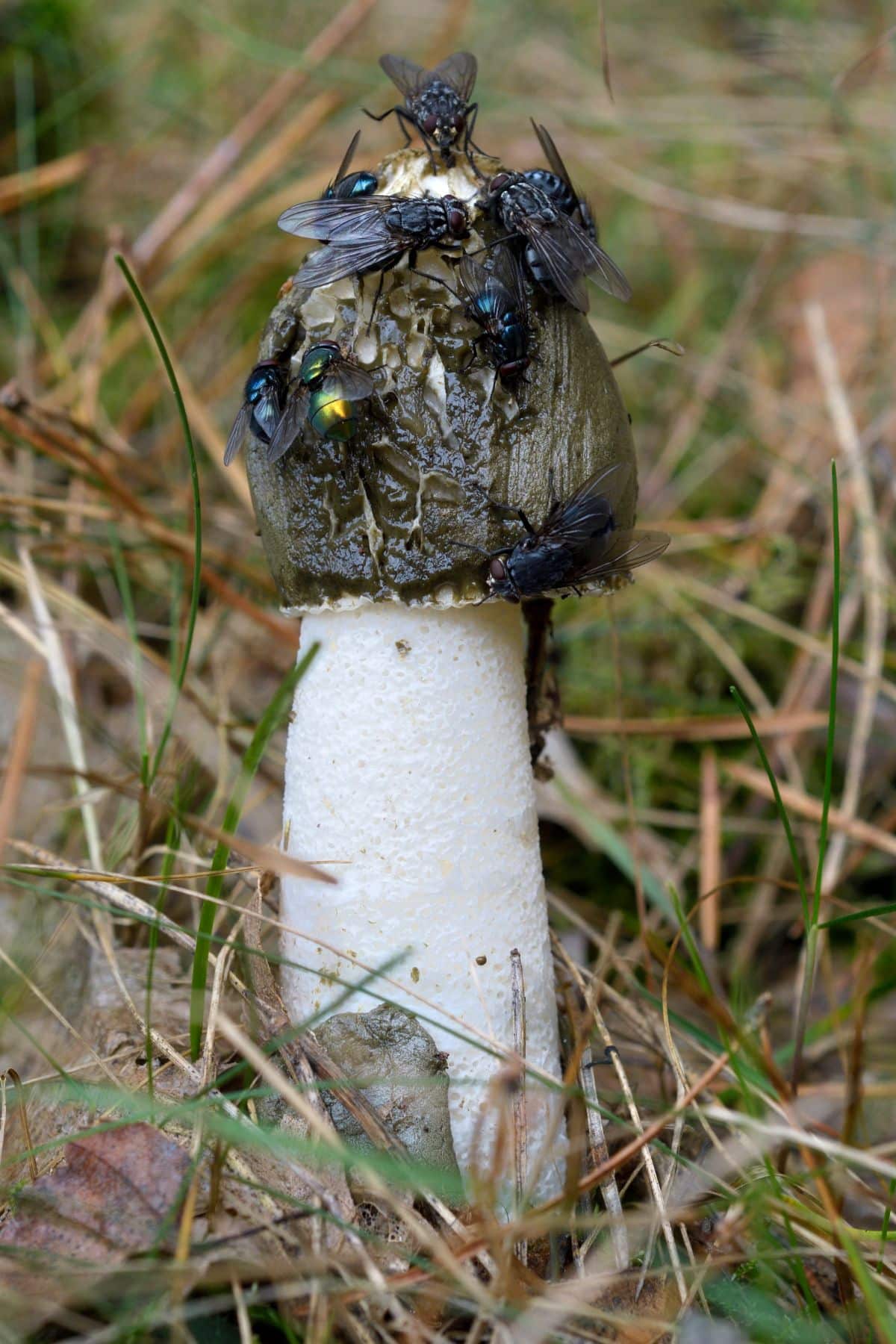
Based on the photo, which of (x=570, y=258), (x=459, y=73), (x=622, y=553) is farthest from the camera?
(x=459, y=73)

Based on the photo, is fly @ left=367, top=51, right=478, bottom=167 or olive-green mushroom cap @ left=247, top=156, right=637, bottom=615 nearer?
olive-green mushroom cap @ left=247, top=156, right=637, bottom=615

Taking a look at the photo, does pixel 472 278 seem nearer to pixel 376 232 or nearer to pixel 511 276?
pixel 511 276

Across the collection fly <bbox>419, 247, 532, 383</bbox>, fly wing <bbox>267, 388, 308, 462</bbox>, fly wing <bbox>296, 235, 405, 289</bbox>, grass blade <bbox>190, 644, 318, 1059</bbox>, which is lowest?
grass blade <bbox>190, 644, 318, 1059</bbox>

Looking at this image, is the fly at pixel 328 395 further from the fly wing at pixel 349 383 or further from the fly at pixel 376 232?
the fly at pixel 376 232

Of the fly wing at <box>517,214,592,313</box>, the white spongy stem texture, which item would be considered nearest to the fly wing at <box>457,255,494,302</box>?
the fly wing at <box>517,214,592,313</box>

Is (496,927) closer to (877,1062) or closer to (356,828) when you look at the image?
(356,828)

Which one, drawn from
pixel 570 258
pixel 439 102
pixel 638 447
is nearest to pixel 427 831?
pixel 570 258

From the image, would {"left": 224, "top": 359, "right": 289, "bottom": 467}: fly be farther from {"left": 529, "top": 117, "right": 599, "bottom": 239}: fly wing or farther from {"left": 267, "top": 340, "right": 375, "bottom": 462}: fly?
{"left": 529, "top": 117, "right": 599, "bottom": 239}: fly wing
